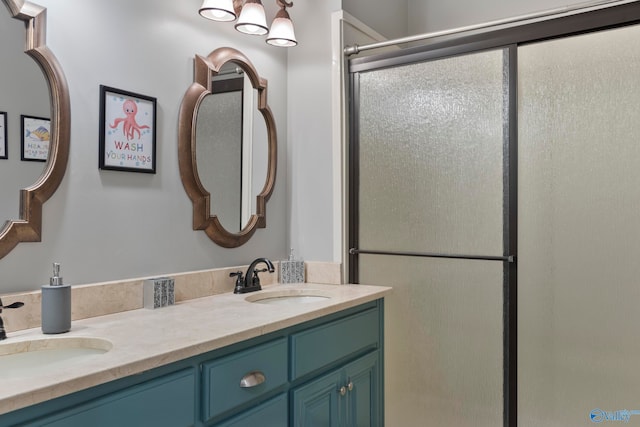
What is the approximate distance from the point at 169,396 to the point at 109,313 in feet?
1.84

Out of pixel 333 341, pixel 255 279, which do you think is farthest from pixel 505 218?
pixel 255 279

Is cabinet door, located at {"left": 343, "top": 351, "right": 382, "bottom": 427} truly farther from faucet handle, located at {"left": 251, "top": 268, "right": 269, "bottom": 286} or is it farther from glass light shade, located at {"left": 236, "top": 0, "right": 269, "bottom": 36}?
glass light shade, located at {"left": 236, "top": 0, "right": 269, "bottom": 36}

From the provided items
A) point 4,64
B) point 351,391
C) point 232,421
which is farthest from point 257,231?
point 4,64

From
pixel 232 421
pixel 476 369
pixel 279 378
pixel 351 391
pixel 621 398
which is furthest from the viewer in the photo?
pixel 476 369

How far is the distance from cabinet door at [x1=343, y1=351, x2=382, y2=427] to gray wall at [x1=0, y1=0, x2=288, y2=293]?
2.32 feet

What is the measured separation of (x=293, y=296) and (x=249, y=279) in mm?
225

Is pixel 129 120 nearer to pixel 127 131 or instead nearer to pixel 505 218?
pixel 127 131

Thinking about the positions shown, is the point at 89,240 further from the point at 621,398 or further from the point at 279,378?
the point at 621,398

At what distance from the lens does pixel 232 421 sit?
147 cm

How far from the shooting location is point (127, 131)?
1821 millimetres

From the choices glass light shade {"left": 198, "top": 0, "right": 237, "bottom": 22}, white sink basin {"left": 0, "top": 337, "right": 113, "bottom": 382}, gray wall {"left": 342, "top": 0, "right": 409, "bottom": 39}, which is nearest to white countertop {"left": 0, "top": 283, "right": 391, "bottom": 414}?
white sink basin {"left": 0, "top": 337, "right": 113, "bottom": 382}

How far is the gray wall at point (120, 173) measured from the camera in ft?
5.31

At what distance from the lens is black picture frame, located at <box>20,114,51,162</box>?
1.53 metres

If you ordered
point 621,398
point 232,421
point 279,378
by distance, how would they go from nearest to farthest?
point 232,421 → point 279,378 → point 621,398
